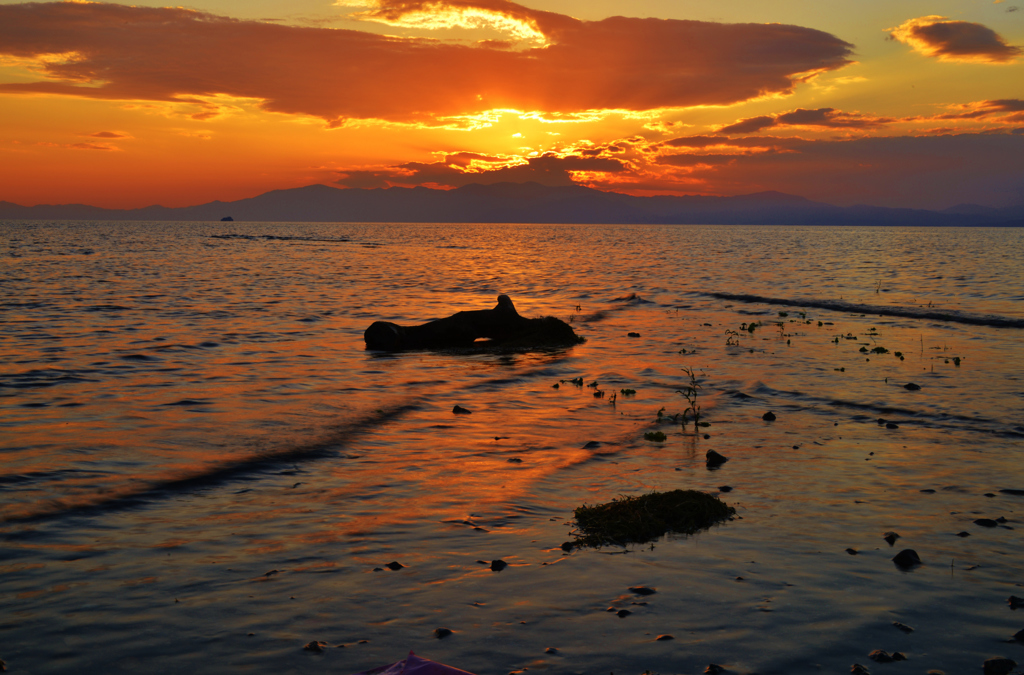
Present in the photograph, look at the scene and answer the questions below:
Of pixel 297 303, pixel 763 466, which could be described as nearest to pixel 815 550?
pixel 763 466

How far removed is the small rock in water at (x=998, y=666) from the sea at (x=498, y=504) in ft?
0.59

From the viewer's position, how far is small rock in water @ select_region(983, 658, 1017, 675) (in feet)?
16.5

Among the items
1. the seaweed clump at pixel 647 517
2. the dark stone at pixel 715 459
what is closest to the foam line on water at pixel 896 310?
the dark stone at pixel 715 459

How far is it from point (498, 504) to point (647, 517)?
2028 millimetres

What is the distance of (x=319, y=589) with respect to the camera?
629 centimetres

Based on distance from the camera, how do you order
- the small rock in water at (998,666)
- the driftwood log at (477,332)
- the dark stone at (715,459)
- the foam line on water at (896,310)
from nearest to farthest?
the small rock in water at (998,666) < the dark stone at (715,459) < the driftwood log at (477,332) < the foam line on water at (896,310)

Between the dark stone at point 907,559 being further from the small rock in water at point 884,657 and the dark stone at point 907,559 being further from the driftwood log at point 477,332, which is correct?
the driftwood log at point 477,332

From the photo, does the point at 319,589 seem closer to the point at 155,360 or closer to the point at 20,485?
Answer: the point at 20,485

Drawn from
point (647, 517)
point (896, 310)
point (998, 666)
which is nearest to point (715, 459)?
point (647, 517)

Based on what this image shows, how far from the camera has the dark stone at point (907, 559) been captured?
689cm

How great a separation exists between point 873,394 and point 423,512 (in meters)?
11.7

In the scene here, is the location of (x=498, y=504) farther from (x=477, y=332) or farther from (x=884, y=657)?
(x=477, y=332)

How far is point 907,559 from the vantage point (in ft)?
22.7

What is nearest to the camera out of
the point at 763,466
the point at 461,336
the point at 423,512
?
the point at 423,512
